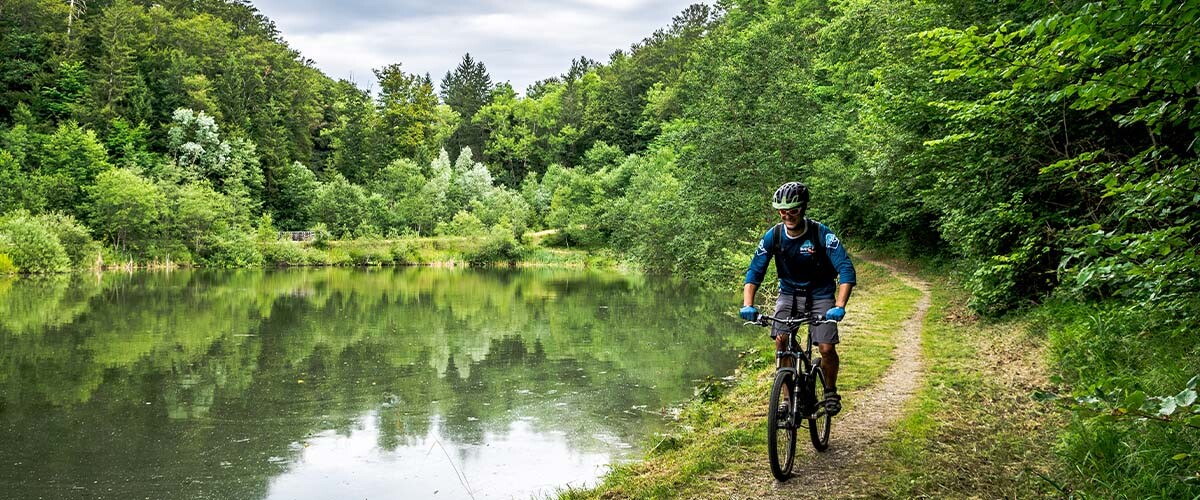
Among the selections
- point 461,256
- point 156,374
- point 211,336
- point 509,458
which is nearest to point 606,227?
point 461,256

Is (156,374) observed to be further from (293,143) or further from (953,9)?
(293,143)

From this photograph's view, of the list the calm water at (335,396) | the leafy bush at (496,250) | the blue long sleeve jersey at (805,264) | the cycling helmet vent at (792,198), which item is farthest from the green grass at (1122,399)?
the leafy bush at (496,250)

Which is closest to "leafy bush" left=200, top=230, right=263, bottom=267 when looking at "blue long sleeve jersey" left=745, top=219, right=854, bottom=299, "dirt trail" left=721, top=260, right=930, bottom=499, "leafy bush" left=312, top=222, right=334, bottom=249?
"leafy bush" left=312, top=222, right=334, bottom=249

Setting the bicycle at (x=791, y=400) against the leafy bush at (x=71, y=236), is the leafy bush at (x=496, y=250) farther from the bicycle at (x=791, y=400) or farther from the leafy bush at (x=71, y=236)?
the bicycle at (x=791, y=400)

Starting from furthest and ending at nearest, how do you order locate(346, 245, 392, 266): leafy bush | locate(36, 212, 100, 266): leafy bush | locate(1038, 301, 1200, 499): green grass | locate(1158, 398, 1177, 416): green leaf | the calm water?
locate(346, 245, 392, 266): leafy bush, locate(36, 212, 100, 266): leafy bush, the calm water, locate(1038, 301, 1200, 499): green grass, locate(1158, 398, 1177, 416): green leaf

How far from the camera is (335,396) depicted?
11.2m

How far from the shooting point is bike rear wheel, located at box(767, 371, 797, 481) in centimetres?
464

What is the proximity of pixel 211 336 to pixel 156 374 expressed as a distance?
15.7ft

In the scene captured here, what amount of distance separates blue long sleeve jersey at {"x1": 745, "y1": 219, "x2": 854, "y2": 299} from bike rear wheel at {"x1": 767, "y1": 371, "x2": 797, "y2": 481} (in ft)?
1.91

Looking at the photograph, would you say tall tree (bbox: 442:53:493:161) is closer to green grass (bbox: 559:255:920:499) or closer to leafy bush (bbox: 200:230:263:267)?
leafy bush (bbox: 200:230:263:267)

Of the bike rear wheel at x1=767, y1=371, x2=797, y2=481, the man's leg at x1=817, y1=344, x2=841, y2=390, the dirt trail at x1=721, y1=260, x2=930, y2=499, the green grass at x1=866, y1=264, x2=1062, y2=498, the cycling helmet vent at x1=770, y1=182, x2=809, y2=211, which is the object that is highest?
the cycling helmet vent at x1=770, y1=182, x2=809, y2=211

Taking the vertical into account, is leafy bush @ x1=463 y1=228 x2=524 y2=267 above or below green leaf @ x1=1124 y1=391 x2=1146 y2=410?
below

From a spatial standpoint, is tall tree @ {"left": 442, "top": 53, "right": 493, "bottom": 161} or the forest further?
tall tree @ {"left": 442, "top": 53, "right": 493, "bottom": 161}

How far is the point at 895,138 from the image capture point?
1498cm
